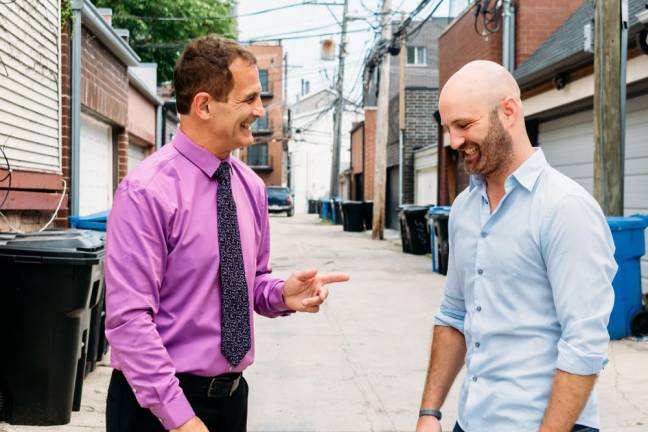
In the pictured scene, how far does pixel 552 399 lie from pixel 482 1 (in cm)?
1597

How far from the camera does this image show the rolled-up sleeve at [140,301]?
2045 mm

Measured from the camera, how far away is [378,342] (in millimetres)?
7945

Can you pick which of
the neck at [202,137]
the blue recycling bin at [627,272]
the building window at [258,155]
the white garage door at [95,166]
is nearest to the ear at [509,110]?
the neck at [202,137]

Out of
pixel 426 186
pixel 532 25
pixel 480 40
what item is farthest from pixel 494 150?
pixel 426 186

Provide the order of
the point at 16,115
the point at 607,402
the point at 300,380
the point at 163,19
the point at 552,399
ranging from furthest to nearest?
the point at 163,19
the point at 16,115
the point at 300,380
the point at 607,402
the point at 552,399

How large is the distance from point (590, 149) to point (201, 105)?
425 inches

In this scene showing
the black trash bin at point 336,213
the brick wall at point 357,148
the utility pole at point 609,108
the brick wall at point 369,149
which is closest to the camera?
the utility pole at point 609,108

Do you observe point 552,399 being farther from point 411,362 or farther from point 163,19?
point 163,19

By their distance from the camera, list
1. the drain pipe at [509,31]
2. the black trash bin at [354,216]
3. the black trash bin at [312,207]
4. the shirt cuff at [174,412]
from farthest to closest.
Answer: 1. the black trash bin at [312,207]
2. the black trash bin at [354,216]
3. the drain pipe at [509,31]
4. the shirt cuff at [174,412]

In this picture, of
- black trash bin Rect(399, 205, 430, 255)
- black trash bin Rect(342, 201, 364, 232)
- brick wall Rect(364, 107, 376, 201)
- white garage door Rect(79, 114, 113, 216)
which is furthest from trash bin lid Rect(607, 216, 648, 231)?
brick wall Rect(364, 107, 376, 201)

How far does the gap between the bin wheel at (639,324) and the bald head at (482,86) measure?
6.34 meters

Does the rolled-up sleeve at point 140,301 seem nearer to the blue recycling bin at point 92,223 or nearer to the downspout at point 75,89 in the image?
the blue recycling bin at point 92,223

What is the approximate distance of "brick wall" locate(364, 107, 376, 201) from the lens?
3544 cm

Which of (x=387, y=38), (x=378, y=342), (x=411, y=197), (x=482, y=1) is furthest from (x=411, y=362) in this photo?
(x=411, y=197)
